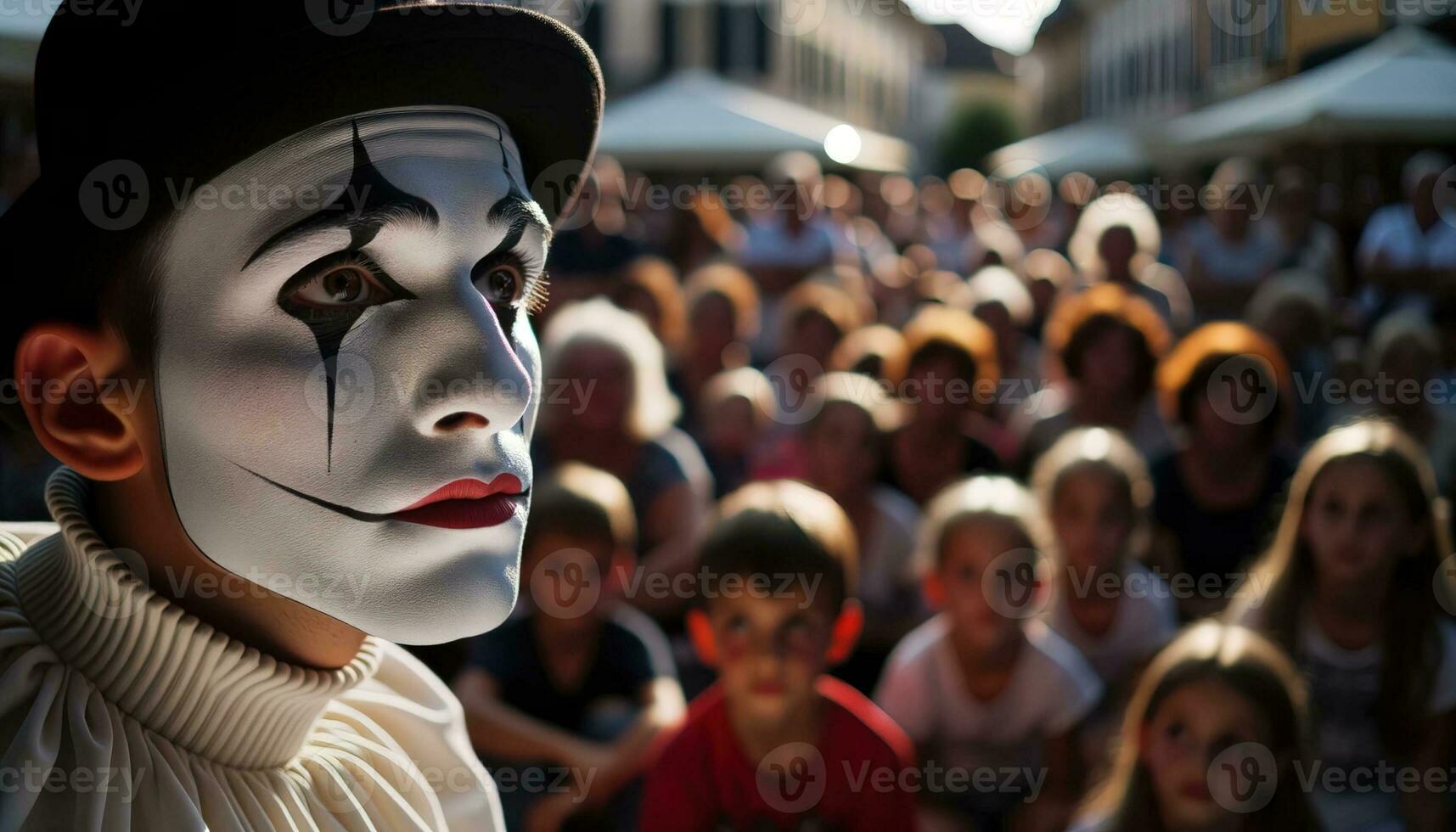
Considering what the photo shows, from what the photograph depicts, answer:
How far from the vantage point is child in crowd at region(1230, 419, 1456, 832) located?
3309 millimetres

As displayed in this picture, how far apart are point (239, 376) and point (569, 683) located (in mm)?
2205

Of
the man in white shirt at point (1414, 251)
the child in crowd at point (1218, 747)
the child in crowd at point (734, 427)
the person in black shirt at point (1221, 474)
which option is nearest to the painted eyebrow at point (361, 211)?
the child in crowd at point (1218, 747)

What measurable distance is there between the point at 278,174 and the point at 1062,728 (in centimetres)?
263

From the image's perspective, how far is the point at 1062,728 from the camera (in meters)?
3.36

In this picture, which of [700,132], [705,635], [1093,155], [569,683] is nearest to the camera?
[705,635]

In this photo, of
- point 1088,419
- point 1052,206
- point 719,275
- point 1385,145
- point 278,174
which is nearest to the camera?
point 278,174

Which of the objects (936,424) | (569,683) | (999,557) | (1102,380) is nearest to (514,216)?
(569,683)

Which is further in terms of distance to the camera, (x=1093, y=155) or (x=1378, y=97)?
(x=1093, y=155)

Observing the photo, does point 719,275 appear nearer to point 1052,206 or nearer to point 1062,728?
point 1062,728

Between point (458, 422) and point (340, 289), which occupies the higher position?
point (340, 289)

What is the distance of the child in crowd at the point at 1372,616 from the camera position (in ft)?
10.9


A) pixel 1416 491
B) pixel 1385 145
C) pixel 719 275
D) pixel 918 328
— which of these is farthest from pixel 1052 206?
pixel 1416 491

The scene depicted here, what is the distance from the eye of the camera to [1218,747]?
2742mm

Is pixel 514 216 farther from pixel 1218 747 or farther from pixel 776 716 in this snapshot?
pixel 1218 747
